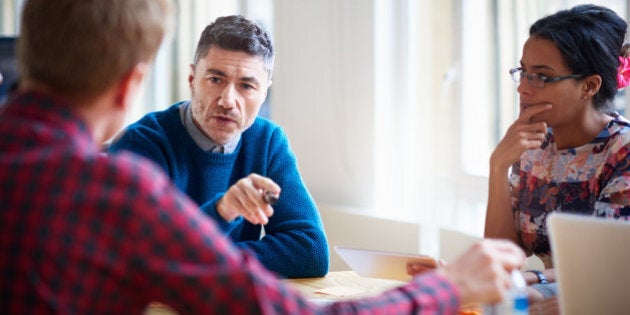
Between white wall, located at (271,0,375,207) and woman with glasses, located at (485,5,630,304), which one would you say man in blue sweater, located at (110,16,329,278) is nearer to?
woman with glasses, located at (485,5,630,304)

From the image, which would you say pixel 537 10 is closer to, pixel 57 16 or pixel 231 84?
pixel 231 84

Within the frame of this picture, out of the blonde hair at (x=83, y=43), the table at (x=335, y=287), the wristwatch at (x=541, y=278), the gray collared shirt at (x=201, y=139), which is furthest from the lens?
the gray collared shirt at (x=201, y=139)

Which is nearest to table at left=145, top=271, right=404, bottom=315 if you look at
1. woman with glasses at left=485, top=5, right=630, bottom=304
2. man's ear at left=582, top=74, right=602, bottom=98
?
woman with glasses at left=485, top=5, right=630, bottom=304

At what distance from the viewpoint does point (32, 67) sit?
1005mm

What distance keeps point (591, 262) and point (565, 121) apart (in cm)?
99

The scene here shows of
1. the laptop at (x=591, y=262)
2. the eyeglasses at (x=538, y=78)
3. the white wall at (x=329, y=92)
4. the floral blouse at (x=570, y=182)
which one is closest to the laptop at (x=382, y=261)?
the laptop at (x=591, y=262)

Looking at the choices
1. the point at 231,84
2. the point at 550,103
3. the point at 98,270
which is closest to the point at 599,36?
the point at 550,103

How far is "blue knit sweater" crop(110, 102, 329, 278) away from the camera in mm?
2121

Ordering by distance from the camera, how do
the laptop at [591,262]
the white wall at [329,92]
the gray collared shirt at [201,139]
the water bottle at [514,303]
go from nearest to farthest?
the water bottle at [514,303] < the laptop at [591,262] < the gray collared shirt at [201,139] < the white wall at [329,92]

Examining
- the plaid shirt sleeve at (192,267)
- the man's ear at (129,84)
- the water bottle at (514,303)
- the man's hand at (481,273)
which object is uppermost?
the man's ear at (129,84)

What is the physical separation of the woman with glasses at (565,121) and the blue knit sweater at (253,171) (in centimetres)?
56

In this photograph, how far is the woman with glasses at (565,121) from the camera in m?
2.11

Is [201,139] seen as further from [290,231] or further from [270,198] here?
[270,198]

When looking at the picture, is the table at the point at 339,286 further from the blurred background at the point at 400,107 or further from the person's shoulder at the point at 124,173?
the blurred background at the point at 400,107
